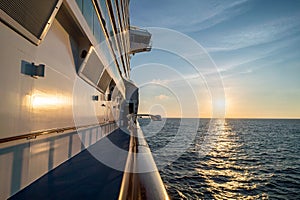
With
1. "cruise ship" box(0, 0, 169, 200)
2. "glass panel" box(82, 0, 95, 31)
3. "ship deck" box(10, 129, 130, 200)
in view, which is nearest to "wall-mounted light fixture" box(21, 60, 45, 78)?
"cruise ship" box(0, 0, 169, 200)

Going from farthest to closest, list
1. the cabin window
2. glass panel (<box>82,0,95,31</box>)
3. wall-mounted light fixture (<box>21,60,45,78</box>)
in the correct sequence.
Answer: glass panel (<box>82,0,95,31</box>)
wall-mounted light fixture (<box>21,60,45,78</box>)
the cabin window

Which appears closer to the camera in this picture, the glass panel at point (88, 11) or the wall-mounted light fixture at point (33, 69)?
the wall-mounted light fixture at point (33, 69)

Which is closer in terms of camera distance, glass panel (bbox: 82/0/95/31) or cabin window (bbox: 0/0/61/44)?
cabin window (bbox: 0/0/61/44)

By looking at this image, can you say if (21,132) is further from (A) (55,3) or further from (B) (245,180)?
(B) (245,180)

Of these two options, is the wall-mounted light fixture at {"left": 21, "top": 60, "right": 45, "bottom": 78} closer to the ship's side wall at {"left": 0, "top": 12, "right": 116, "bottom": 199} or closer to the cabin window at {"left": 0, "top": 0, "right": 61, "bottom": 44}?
the ship's side wall at {"left": 0, "top": 12, "right": 116, "bottom": 199}

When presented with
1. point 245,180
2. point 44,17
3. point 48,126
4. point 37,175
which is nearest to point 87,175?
point 37,175

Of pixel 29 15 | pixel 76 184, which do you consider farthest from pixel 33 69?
pixel 76 184

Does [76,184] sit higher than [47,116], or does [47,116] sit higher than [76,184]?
[47,116]

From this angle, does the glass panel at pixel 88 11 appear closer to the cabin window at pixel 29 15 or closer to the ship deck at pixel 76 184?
the cabin window at pixel 29 15

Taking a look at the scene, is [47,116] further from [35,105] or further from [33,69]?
[33,69]

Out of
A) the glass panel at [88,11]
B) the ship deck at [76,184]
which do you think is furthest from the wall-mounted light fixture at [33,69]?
the glass panel at [88,11]

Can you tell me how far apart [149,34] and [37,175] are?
1806 centimetres

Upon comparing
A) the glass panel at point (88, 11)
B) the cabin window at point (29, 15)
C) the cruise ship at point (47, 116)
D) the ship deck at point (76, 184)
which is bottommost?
the ship deck at point (76, 184)

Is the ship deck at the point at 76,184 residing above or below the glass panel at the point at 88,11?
below
